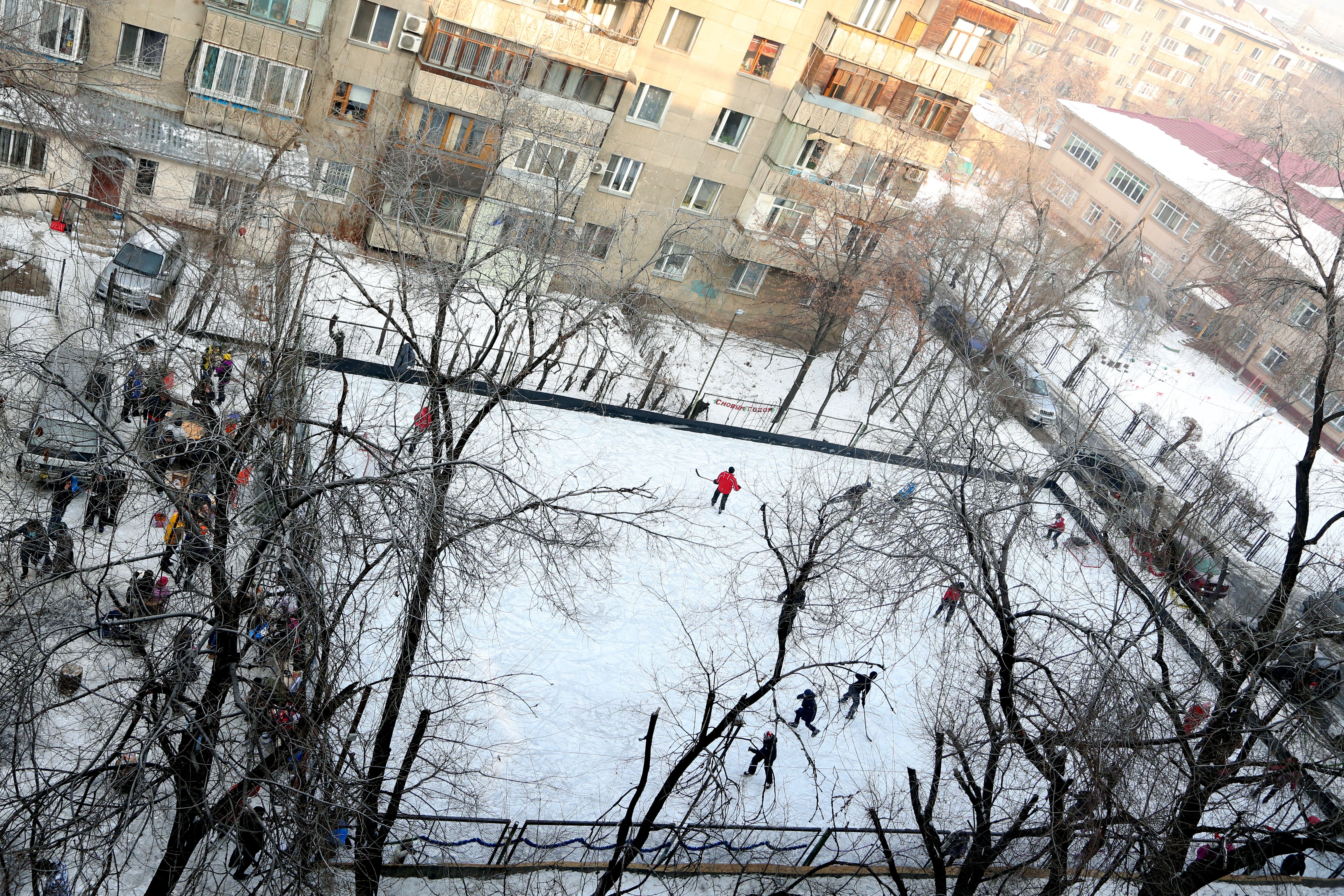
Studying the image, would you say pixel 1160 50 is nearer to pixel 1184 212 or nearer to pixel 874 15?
pixel 1184 212

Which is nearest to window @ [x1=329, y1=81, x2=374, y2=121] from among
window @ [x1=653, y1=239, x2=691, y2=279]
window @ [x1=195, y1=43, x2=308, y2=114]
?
window @ [x1=195, y1=43, x2=308, y2=114]

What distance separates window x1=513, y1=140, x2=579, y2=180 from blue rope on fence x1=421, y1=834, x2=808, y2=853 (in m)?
18.2

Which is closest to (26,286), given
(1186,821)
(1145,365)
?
(1186,821)

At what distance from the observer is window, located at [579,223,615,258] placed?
29.2 m

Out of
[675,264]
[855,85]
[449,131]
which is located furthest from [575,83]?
[855,85]

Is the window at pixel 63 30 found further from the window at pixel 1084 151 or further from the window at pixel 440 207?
the window at pixel 1084 151

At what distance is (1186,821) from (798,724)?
6081 millimetres

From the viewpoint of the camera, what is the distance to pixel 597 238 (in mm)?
29641

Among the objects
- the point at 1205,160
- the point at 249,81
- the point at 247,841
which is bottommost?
the point at 247,841

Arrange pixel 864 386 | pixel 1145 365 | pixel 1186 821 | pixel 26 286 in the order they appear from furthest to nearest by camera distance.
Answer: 1. pixel 1145 365
2. pixel 864 386
3. pixel 26 286
4. pixel 1186 821

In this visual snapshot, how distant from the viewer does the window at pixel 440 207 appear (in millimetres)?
27047

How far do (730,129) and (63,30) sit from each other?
17.4 m

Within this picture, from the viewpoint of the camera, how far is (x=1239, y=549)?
21.3m

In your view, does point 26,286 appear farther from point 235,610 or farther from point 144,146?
point 235,610
